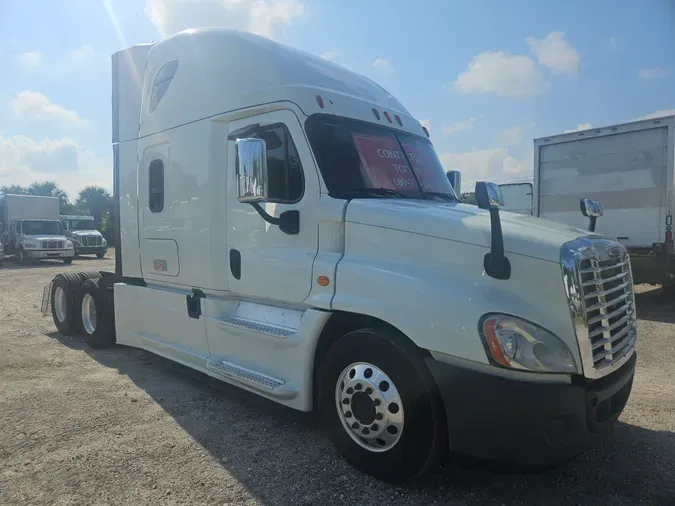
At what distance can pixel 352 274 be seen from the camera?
11.5ft

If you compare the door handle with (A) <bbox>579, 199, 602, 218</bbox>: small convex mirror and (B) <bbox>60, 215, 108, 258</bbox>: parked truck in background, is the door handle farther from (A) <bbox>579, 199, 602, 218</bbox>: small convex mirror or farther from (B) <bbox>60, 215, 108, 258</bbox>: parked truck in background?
(B) <bbox>60, 215, 108, 258</bbox>: parked truck in background

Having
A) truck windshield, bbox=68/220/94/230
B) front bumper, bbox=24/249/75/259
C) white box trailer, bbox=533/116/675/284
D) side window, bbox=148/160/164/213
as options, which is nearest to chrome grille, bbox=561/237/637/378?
side window, bbox=148/160/164/213

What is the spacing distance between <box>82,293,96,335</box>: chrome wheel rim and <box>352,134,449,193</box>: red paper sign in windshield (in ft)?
16.3

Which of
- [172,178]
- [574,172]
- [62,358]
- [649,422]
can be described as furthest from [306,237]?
[574,172]

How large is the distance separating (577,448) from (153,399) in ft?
12.6

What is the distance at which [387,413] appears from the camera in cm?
323

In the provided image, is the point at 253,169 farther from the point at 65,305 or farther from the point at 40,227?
the point at 40,227

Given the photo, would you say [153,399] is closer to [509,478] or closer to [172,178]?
[172,178]

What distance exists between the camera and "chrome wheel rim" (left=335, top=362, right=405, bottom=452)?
10.5 ft

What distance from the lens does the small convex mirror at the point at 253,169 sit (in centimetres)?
348

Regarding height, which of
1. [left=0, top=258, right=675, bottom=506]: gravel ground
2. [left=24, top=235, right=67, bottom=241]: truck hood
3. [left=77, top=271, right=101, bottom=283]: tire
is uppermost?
[left=24, top=235, right=67, bottom=241]: truck hood

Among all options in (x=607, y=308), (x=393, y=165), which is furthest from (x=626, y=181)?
(x=607, y=308)

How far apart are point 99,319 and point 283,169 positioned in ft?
14.4

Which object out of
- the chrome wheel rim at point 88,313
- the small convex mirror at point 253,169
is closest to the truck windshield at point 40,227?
the chrome wheel rim at point 88,313
